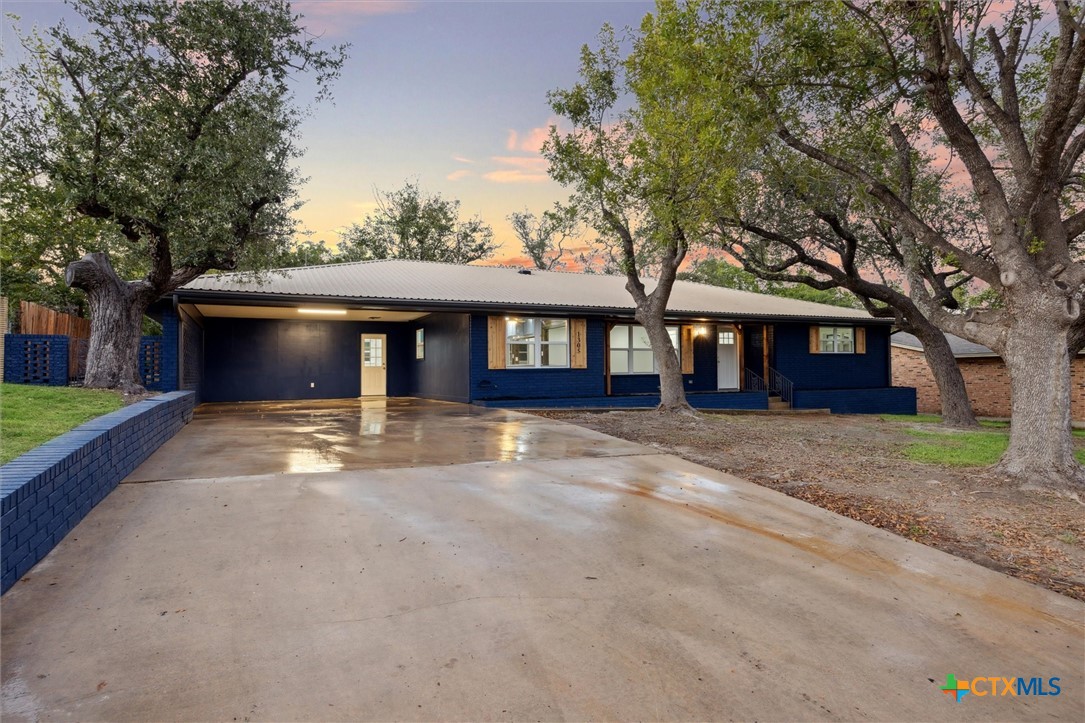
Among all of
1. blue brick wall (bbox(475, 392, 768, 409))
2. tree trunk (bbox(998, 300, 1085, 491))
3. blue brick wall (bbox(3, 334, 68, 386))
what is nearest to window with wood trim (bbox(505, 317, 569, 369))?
blue brick wall (bbox(475, 392, 768, 409))

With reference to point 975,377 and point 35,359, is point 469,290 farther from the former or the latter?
point 975,377

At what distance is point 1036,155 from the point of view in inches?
235

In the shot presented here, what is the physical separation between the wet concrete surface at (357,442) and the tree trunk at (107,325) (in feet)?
5.11

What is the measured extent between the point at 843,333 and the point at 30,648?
2049 cm

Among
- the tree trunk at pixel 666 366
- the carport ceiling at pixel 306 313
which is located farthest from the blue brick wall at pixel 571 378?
the tree trunk at pixel 666 366

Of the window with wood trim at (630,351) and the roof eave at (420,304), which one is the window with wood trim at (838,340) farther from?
the window with wood trim at (630,351)

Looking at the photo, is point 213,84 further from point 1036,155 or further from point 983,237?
point 983,237

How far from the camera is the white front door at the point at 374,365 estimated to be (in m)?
16.8

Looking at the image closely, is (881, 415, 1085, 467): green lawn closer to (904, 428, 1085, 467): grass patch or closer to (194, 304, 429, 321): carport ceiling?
(904, 428, 1085, 467): grass patch

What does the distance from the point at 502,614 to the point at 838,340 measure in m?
18.8

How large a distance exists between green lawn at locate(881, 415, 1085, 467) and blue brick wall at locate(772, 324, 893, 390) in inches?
257

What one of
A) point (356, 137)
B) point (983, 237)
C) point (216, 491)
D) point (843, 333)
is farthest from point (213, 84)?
point (843, 333)

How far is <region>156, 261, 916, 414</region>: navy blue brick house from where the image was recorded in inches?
500

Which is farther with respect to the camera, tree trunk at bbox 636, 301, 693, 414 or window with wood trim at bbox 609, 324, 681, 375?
window with wood trim at bbox 609, 324, 681, 375
